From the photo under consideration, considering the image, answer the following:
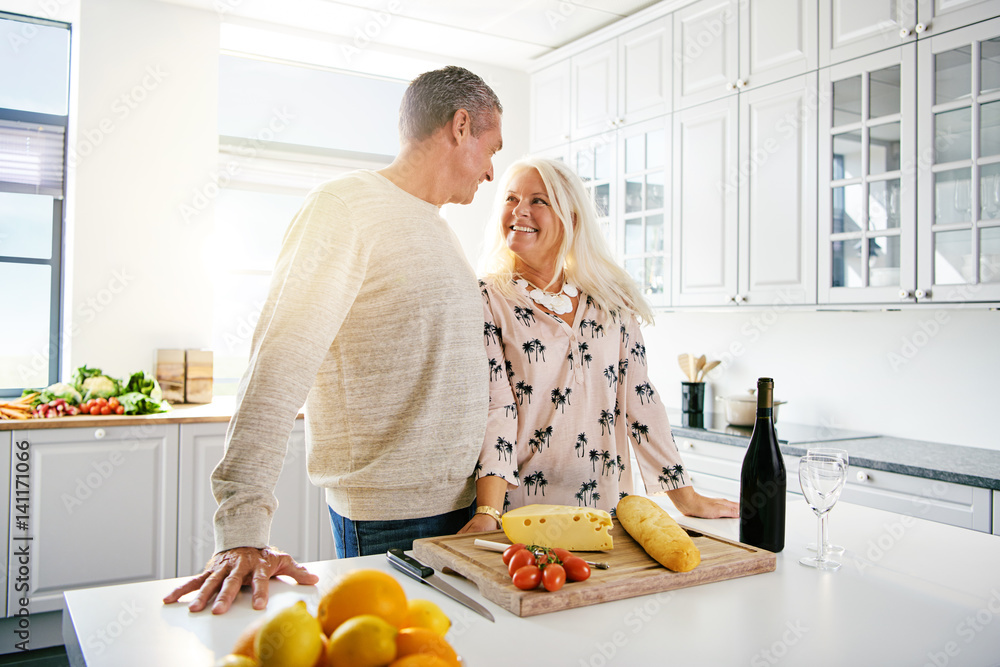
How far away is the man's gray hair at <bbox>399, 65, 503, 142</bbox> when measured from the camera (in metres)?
1.45

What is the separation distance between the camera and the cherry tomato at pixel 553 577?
2.94 feet

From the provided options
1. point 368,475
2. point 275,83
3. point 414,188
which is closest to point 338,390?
point 368,475

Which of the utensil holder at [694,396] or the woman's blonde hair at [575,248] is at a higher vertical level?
the woman's blonde hair at [575,248]

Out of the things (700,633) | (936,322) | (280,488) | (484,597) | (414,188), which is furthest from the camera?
(280,488)

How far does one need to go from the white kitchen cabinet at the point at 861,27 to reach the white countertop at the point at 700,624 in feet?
6.35

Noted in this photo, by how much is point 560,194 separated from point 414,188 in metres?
0.37

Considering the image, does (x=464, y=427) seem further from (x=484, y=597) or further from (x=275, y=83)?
(x=275, y=83)

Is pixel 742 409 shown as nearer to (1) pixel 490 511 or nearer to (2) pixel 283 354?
(1) pixel 490 511

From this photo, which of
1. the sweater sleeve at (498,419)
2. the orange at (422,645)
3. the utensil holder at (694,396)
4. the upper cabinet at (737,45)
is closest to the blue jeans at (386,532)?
the sweater sleeve at (498,419)

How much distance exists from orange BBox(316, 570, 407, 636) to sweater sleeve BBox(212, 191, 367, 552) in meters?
0.34

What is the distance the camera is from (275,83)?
395 cm

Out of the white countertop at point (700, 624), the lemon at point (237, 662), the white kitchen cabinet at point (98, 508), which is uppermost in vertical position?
the lemon at point (237, 662)

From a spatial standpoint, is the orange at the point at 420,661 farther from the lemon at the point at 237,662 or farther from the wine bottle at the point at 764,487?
the wine bottle at the point at 764,487

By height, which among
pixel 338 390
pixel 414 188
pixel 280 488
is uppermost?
pixel 414 188
